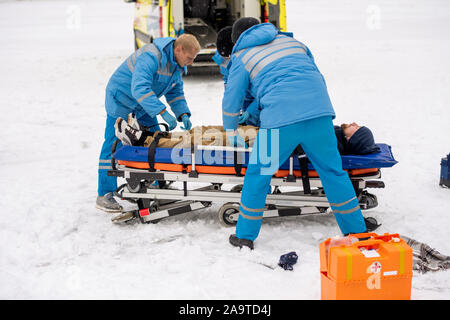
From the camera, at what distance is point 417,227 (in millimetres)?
4035

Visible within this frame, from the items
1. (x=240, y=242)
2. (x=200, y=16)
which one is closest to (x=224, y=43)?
(x=240, y=242)

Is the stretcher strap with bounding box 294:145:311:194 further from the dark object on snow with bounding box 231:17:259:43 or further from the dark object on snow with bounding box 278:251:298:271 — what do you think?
the dark object on snow with bounding box 231:17:259:43

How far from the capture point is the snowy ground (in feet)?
10.8

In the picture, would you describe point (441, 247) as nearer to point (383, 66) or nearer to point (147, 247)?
point (147, 247)

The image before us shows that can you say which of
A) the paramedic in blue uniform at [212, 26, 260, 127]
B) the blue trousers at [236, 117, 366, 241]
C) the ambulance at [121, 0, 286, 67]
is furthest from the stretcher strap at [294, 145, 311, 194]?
Result: the ambulance at [121, 0, 286, 67]

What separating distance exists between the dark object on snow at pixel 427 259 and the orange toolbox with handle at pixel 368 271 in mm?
551

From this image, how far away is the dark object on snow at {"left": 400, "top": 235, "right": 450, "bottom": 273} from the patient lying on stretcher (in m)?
0.81

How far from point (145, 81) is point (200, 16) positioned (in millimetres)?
7077

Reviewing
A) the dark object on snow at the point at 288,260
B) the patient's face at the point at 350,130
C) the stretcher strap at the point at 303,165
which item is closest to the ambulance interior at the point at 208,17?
the patient's face at the point at 350,130

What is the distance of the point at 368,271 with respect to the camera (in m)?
2.70

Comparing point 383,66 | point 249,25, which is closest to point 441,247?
point 249,25

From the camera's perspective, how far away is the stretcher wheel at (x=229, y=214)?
4098 millimetres

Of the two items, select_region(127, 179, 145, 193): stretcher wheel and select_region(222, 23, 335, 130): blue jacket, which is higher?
select_region(222, 23, 335, 130): blue jacket

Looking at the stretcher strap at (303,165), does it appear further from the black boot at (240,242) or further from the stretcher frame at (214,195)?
the black boot at (240,242)
